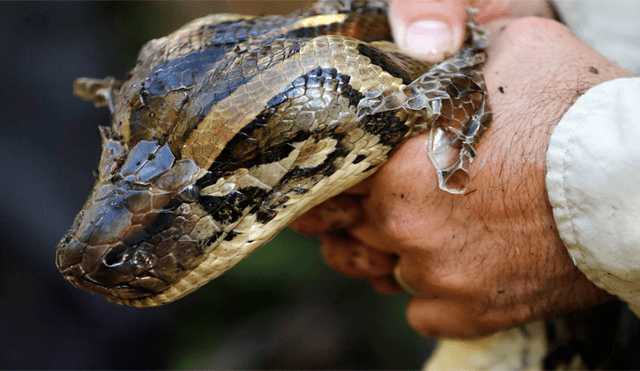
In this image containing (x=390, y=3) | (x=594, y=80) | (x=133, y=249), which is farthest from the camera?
(x=390, y=3)

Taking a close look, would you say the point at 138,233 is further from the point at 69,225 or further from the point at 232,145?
the point at 69,225

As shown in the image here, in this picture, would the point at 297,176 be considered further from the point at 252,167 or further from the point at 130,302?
the point at 130,302

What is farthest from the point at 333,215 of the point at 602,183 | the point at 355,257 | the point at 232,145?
the point at 602,183

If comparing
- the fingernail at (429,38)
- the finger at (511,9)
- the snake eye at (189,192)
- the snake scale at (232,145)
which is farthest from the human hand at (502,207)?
the snake eye at (189,192)

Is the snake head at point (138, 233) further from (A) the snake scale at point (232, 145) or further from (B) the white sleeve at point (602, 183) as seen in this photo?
(B) the white sleeve at point (602, 183)

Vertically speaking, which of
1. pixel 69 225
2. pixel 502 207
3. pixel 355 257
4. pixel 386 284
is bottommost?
pixel 386 284

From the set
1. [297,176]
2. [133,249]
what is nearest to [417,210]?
[297,176]

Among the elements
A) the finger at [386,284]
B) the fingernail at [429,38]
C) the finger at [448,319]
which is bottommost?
the finger at [386,284]
